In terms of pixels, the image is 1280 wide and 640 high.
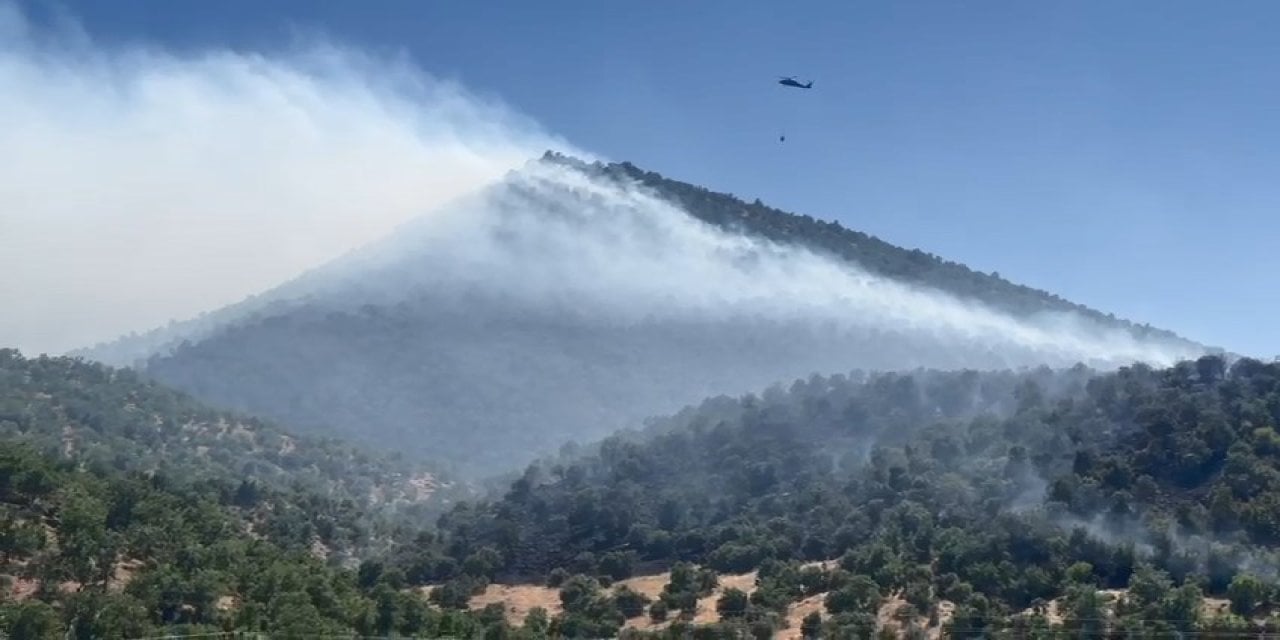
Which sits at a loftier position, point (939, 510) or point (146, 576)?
point (939, 510)

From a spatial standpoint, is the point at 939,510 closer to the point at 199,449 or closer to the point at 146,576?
the point at 146,576

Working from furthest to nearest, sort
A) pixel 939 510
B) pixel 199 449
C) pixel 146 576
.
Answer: pixel 199 449 → pixel 939 510 → pixel 146 576

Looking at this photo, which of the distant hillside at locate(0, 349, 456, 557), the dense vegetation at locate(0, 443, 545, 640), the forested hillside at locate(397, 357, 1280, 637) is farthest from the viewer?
the distant hillside at locate(0, 349, 456, 557)

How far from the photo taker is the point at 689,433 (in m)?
140

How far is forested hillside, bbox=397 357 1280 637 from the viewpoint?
256 feet

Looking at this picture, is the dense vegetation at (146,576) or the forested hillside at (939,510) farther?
the forested hillside at (939,510)

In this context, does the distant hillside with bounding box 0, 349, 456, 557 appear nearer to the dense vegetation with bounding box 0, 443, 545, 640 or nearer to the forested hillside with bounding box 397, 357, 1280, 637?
the forested hillside with bounding box 397, 357, 1280, 637

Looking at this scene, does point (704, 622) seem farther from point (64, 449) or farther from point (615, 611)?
point (64, 449)

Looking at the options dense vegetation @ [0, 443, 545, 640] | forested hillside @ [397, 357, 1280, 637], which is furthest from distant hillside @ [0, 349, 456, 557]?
dense vegetation @ [0, 443, 545, 640]

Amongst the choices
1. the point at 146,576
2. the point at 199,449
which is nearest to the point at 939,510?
the point at 146,576

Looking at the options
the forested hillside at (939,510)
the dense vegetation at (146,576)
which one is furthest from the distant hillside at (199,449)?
the dense vegetation at (146,576)

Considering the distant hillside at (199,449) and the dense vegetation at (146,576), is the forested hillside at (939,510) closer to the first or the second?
the distant hillside at (199,449)

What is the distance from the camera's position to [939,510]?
97.9m

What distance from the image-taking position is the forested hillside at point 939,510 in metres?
78.0
